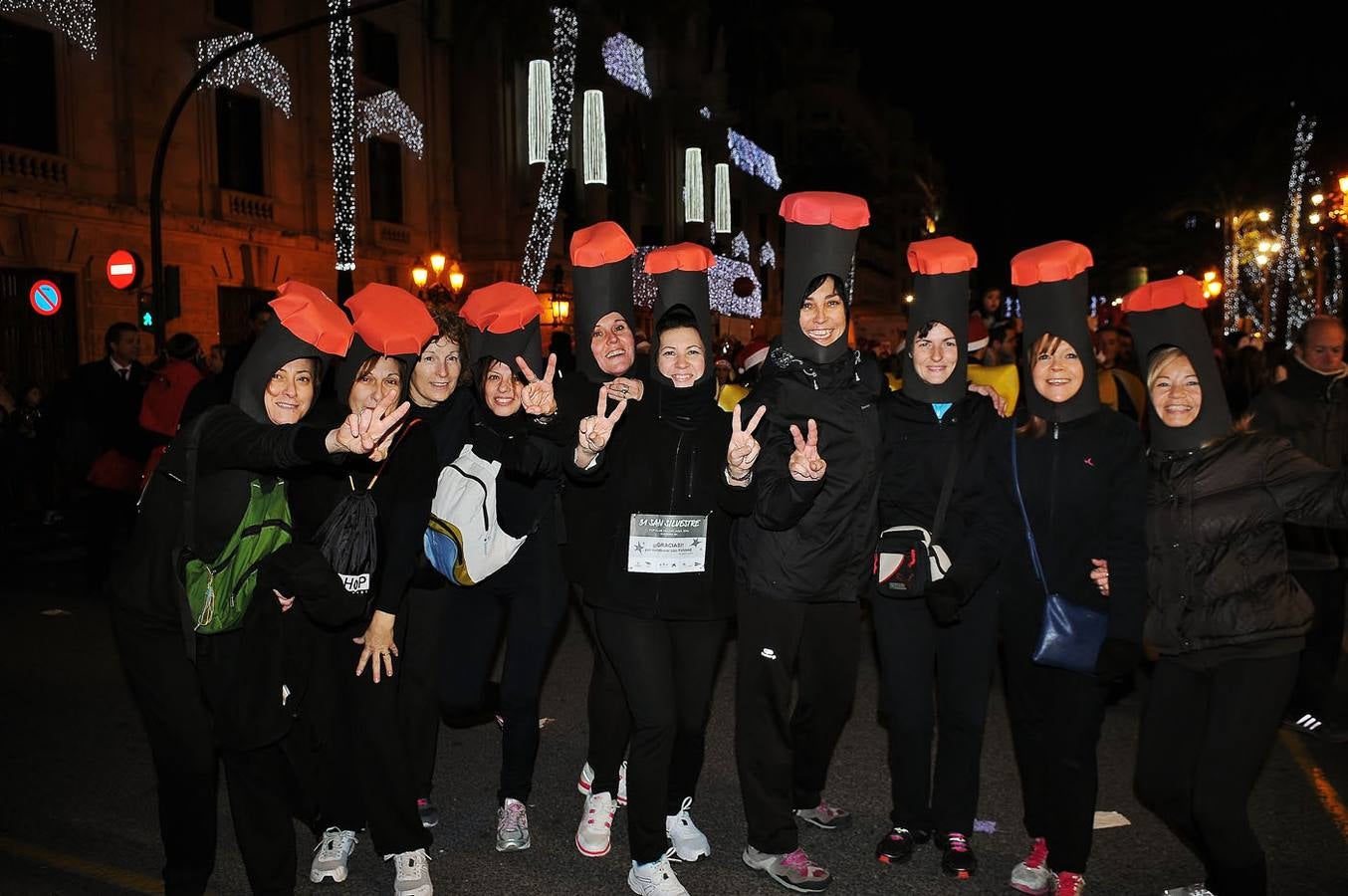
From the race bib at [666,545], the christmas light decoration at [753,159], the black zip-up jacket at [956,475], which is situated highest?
the christmas light decoration at [753,159]

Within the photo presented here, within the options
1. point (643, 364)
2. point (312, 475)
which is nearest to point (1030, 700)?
point (643, 364)

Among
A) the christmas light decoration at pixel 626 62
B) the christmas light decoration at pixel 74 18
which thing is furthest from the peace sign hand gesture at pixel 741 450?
the christmas light decoration at pixel 626 62

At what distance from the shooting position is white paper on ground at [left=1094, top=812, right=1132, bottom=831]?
14.6 feet

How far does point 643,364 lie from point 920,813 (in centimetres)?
215

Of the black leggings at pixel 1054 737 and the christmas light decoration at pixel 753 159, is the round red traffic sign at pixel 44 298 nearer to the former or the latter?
the black leggings at pixel 1054 737

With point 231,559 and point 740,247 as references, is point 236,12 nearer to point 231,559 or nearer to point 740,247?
point 231,559

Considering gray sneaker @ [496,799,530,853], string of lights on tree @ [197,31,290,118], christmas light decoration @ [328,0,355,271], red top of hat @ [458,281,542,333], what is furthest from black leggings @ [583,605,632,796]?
christmas light decoration @ [328,0,355,271]

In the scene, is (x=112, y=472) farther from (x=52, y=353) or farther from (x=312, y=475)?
(x=52, y=353)

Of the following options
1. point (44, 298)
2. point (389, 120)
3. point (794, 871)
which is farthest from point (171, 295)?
point (794, 871)

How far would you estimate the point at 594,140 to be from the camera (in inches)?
1150

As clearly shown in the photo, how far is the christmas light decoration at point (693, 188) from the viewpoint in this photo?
36.0 m

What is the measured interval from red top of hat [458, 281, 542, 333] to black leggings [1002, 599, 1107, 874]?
223 centimetres

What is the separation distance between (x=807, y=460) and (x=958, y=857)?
1.71 metres

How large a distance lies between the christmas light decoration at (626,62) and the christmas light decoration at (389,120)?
8.23m
